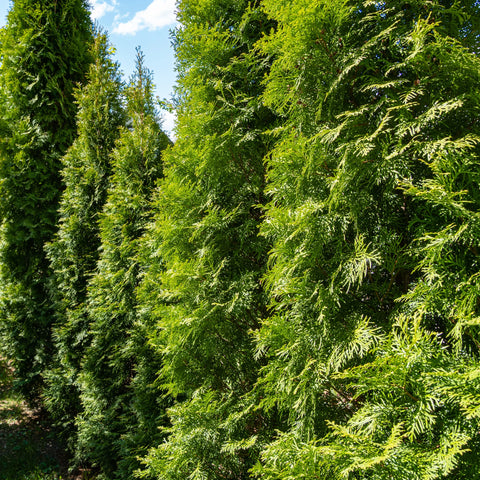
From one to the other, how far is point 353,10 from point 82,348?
603 cm

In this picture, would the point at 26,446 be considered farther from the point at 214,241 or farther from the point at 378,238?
the point at 378,238

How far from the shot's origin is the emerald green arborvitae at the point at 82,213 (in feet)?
18.6

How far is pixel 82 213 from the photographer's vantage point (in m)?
5.80

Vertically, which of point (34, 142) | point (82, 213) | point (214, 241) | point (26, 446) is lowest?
point (26, 446)

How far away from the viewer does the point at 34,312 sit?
684 centimetres

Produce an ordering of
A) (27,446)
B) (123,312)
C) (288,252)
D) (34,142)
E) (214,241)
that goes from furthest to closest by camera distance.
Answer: (34,142)
(27,446)
(123,312)
(214,241)
(288,252)

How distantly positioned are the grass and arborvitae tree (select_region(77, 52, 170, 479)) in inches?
53.7

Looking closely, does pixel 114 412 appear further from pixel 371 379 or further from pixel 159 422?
pixel 371 379

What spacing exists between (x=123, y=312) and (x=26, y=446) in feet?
13.5

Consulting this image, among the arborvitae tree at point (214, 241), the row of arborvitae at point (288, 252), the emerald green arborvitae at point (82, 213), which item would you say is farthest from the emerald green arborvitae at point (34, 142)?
the arborvitae tree at point (214, 241)

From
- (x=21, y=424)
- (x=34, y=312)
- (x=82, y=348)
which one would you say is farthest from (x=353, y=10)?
(x=21, y=424)

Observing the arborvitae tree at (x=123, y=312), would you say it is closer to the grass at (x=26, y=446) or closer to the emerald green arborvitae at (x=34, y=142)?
the grass at (x=26, y=446)

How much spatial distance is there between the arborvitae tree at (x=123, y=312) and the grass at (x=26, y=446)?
4.47 feet

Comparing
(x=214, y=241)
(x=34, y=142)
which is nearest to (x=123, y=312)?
(x=214, y=241)
